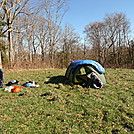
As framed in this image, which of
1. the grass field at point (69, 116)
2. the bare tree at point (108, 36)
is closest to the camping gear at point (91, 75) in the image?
the grass field at point (69, 116)

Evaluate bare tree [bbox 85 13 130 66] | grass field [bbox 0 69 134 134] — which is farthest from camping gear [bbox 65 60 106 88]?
bare tree [bbox 85 13 130 66]

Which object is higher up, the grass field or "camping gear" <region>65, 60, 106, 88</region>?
"camping gear" <region>65, 60, 106, 88</region>

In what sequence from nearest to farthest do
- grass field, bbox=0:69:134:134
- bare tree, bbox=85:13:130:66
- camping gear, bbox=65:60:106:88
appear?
grass field, bbox=0:69:134:134
camping gear, bbox=65:60:106:88
bare tree, bbox=85:13:130:66

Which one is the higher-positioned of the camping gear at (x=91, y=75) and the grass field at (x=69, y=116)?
the camping gear at (x=91, y=75)

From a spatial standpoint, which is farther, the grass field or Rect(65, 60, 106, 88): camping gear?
Rect(65, 60, 106, 88): camping gear

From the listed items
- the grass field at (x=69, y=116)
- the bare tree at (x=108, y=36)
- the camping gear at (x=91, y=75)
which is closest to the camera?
the grass field at (x=69, y=116)

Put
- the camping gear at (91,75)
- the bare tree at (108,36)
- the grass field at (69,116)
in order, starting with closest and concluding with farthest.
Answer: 1. the grass field at (69,116)
2. the camping gear at (91,75)
3. the bare tree at (108,36)

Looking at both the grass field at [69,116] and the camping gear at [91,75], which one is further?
the camping gear at [91,75]

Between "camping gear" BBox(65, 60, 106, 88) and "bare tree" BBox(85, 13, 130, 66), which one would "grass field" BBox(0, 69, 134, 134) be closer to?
"camping gear" BBox(65, 60, 106, 88)

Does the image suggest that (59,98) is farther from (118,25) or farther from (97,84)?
(118,25)

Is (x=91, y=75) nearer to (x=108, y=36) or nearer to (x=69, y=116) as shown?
(x=69, y=116)

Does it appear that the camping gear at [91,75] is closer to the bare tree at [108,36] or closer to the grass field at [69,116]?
the grass field at [69,116]

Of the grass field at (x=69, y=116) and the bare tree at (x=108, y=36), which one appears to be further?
the bare tree at (x=108, y=36)

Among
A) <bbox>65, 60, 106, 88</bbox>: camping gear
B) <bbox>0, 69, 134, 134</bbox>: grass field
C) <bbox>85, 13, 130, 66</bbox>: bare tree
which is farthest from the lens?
<bbox>85, 13, 130, 66</bbox>: bare tree
